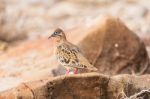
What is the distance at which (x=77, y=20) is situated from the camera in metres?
27.7

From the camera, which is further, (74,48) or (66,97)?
(74,48)

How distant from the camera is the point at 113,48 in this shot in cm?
1734

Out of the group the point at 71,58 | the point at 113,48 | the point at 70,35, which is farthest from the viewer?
the point at 70,35

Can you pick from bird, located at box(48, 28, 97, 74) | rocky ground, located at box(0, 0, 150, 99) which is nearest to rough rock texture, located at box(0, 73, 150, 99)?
bird, located at box(48, 28, 97, 74)

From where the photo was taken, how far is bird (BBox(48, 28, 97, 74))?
39.3 ft

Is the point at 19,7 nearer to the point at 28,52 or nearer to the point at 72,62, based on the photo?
the point at 28,52

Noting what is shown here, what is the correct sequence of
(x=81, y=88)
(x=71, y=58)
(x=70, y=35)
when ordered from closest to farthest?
(x=81, y=88) < (x=71, y=58) < (x=70, y=35)

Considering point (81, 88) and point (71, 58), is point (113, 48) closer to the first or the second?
point (71, 58)

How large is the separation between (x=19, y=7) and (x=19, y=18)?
50.2 inches

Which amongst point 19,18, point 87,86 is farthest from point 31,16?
point 87,86

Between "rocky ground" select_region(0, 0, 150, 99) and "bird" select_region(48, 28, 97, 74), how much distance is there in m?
1.70

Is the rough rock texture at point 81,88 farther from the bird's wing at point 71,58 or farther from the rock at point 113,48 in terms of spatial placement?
the rock at point 113,48

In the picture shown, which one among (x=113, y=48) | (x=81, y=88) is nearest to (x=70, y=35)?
(x=113, y=48)

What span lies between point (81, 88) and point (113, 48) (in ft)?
22.1
